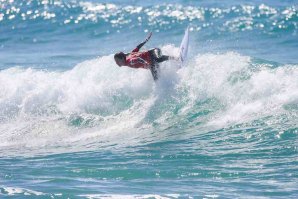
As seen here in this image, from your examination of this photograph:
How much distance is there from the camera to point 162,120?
12.1 meters

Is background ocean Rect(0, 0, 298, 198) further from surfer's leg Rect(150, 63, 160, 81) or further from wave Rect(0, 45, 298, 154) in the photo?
surfer's leg Rect(150, 63, 160, 81)

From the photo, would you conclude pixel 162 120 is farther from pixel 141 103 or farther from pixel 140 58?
pixel 140 58

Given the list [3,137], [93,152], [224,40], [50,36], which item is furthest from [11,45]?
[93,152]

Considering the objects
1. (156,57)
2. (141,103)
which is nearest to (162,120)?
(141,103)

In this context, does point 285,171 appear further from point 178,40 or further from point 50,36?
point 50,36

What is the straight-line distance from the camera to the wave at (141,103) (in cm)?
1158

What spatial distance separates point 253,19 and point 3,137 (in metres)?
12.3

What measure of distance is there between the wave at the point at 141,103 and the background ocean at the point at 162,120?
0.03 m

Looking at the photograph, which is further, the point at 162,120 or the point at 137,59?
the point at 162,120

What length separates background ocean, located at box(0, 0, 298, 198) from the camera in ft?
27.1

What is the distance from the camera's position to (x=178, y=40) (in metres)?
21.0

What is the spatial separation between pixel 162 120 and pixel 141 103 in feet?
3.32

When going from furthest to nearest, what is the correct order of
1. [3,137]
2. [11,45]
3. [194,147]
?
[11,45] < [3,137] < [194,147]

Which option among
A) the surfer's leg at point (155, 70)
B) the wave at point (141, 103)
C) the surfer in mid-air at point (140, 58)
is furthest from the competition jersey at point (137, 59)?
the wave at point (141, 103)
